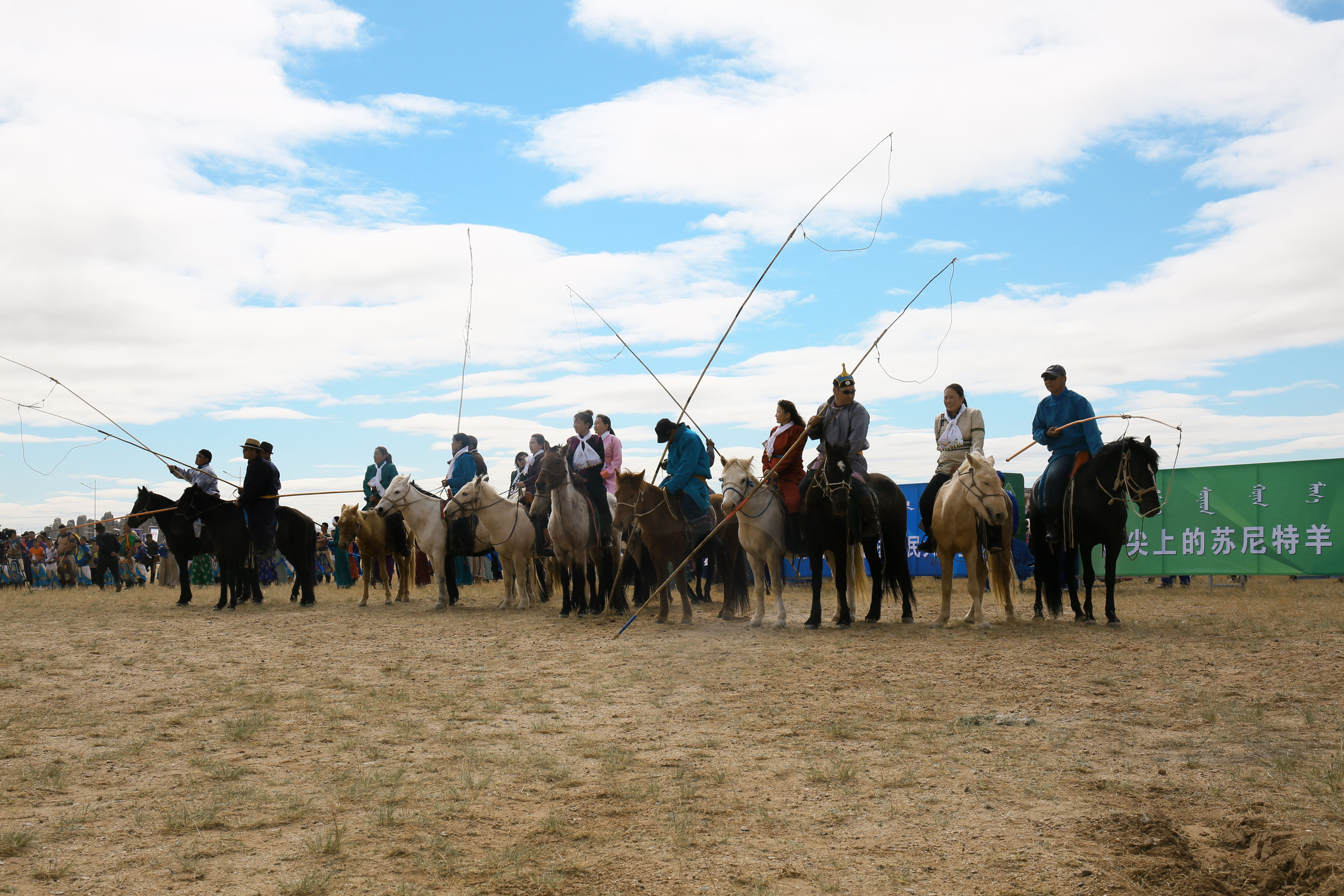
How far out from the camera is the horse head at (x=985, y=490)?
10.2 metres

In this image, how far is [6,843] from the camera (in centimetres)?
395

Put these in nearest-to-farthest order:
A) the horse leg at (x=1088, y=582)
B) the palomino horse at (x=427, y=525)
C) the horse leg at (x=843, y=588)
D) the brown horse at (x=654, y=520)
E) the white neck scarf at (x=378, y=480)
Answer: the horse leg at (x=1088, y=582)
the horse leg at (x=843, y=588)
the brown horse at (x=654, y=520)
the palomino horse at (x=427, y=525)
the white neck scarf at (x=378, y=480)

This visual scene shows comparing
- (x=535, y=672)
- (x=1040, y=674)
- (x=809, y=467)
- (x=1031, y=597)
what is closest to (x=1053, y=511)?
(x=809, y=467)

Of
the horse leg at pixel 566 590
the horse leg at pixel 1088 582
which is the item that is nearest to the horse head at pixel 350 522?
the horse leg at pixel 566 590

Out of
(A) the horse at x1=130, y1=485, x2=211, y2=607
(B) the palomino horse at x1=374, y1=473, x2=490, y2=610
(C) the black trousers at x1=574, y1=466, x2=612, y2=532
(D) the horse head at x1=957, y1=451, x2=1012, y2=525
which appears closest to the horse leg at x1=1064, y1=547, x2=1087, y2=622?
(D) the horse head at x1=957, y1=451, x2=1012, y2=525

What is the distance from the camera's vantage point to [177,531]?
16.2 meters

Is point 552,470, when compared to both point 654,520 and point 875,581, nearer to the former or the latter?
point 654,520

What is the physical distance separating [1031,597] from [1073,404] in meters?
5.55

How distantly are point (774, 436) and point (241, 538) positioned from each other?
971 cm

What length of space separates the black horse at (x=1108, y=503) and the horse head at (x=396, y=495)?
9.80 meters

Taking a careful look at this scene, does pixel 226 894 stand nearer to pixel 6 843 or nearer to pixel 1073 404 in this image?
pixel 6 843

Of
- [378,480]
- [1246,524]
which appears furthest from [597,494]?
[1246,524]

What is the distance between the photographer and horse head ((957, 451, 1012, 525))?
33.3 ft

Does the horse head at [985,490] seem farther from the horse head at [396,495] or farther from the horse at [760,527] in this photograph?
the horse head at [396,495]
